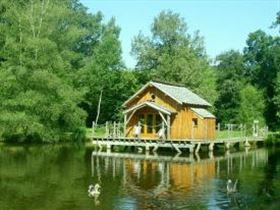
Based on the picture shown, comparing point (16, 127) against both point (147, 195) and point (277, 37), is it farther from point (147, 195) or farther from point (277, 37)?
point (277, 37)

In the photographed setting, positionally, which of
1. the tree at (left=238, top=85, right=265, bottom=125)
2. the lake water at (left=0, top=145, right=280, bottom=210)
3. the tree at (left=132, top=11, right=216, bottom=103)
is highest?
the tree at (left=132, top=11, right=216, bottom=103)

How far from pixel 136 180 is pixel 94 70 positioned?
4353 centimetres

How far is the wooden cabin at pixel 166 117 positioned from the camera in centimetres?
4819

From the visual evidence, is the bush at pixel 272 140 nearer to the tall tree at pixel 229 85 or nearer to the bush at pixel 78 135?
the tall tree at pixel 229 85

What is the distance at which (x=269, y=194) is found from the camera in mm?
23719

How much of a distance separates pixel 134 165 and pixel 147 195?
12.3 metres

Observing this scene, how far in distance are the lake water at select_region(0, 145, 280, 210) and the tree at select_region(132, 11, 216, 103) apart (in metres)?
22.7

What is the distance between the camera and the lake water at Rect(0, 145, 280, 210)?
21.5m

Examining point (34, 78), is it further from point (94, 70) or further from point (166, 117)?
point (94, 70)

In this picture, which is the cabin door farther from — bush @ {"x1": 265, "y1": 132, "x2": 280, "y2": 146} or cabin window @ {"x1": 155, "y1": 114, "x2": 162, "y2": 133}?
bush @ {"x1": 265, "y1": 132, "x2": 280, "y2": 146}

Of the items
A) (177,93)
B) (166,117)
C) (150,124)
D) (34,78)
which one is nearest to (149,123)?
(150,124)

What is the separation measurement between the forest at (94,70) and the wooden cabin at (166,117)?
27.4 feet

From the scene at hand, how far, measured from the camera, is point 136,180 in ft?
92.0

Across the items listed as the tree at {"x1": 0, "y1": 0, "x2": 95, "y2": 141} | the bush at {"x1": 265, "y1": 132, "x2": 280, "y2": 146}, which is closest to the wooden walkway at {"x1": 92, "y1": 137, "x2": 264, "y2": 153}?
the tree at {"x1": 0, "y1": 0, "x2": 95, "y2": 141}
